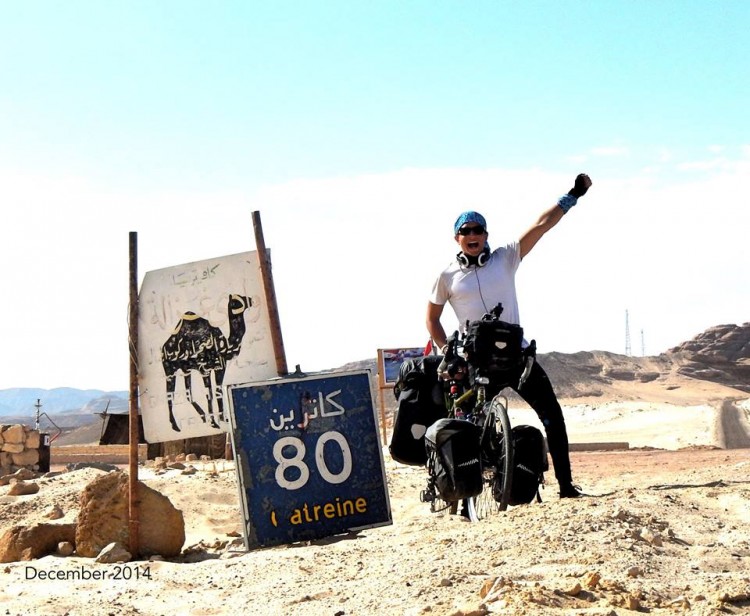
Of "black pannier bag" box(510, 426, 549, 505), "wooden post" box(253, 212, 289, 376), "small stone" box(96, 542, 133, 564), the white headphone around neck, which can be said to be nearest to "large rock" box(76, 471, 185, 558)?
"small stone" box(96, 542, 133, 564)

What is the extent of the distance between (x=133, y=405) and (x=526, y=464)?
10.9 ft

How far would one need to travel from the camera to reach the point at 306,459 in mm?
7047

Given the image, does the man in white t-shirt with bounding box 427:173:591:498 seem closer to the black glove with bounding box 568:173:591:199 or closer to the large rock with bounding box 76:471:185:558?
the black glove with bounding box 568:173:591:199

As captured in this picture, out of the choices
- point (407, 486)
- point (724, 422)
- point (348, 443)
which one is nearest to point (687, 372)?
Result: point (724, 422)

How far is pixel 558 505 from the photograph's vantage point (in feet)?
18.9

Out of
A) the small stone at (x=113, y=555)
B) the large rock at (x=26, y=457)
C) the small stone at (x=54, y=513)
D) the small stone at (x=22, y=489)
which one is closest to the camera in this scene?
the small stone at (x=113, y=555)

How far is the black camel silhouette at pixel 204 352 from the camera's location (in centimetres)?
770

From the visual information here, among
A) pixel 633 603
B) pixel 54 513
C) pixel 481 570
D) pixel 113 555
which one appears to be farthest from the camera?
pixel 54 513

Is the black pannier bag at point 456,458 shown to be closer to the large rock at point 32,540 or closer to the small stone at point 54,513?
the large rock at point 32,540

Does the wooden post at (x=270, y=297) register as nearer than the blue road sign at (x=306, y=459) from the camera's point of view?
No

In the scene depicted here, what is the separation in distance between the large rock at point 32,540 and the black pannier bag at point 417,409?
299 cm

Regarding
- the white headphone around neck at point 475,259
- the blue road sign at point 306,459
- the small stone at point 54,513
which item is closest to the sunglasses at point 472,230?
the white headphone around neck at point 475,259

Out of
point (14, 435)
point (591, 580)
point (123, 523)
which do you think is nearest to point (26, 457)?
point (14, 435)

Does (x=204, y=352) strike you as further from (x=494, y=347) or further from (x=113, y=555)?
(x=494, y=347)
